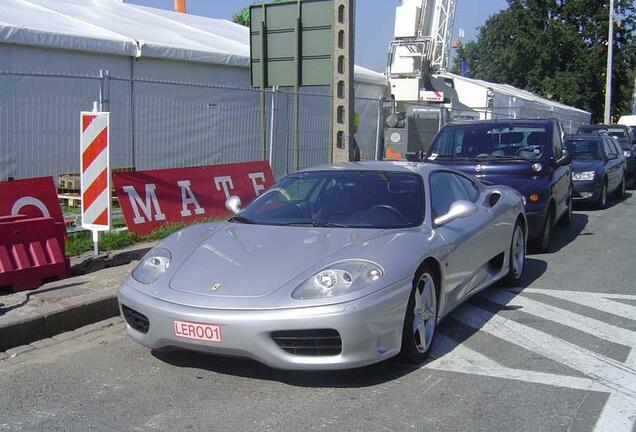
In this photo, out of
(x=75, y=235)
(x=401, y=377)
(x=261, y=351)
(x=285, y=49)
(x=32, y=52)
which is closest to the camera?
(x=261, y=351)

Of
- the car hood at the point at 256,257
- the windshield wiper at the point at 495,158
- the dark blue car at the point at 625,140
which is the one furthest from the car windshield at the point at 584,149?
the car hood at the point at 256,257

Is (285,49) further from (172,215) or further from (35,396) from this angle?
(35,396)

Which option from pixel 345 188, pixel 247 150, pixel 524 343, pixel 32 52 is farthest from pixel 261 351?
pixel 32 52

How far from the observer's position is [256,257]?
4660 millimetres

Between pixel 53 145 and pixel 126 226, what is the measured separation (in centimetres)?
176

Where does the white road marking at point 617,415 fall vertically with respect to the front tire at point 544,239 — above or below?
below

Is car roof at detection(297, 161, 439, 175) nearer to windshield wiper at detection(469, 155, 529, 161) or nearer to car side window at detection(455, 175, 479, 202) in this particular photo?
car side window at detection(455, 175, 479, 202)

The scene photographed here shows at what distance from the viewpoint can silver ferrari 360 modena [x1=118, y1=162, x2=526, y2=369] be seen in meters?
4.14

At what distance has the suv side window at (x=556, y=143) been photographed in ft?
31.8

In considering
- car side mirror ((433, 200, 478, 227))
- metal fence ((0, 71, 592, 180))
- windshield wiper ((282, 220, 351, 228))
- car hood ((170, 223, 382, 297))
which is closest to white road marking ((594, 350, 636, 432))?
car side mirror ((433, 200, 478, 227))

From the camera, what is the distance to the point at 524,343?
536 cm

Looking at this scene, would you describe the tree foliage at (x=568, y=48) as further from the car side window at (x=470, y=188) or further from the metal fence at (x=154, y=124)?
the car side window at (x=470, y=188)

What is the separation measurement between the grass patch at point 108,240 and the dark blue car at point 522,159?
13.4ft

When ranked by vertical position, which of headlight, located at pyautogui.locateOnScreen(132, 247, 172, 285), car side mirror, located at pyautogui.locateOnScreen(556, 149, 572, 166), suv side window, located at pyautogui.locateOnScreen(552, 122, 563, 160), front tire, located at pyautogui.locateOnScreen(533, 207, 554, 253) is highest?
suv side window, located at pyautogui.locateOnScreen(552, 122, 563, 160)
